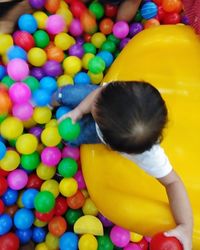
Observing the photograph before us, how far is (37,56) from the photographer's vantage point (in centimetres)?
129

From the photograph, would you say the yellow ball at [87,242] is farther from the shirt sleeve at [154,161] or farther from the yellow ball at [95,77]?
the yellow ball at [95,77]

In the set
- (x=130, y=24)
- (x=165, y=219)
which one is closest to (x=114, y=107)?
(x=165, y=219)

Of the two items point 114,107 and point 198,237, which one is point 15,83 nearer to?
point 114,107

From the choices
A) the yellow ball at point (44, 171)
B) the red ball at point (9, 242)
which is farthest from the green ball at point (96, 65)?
the red ball at point (9, 242)

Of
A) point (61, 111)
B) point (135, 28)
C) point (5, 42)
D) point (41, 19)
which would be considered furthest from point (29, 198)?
point (135, 28)

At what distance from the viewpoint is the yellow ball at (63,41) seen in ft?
4.42

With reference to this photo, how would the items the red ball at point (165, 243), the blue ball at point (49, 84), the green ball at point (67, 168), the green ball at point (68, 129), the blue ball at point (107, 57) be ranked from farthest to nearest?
the blue ball at point (107, 57) < the blue ball at point (49, 84) < the green ball at point (67, 168) < the green ball at point (68, 129) < the red ball at point (165, 243)

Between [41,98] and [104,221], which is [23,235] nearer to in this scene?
[104,221]

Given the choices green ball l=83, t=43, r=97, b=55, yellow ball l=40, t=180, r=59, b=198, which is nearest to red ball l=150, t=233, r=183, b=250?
yellow ball l=40, t=180, r=59, b=198

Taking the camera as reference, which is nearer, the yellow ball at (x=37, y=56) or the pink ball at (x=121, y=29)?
the yellow ball at (x=37, y=56)

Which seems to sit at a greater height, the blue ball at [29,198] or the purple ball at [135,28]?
the purple ball at [135,28]

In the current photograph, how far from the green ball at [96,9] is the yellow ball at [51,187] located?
594 mm

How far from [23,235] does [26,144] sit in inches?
10.3

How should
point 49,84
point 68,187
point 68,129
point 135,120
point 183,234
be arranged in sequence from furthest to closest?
point 49,84 < point 68,187 < point 68,129 < point 183,234 < point 135,120
